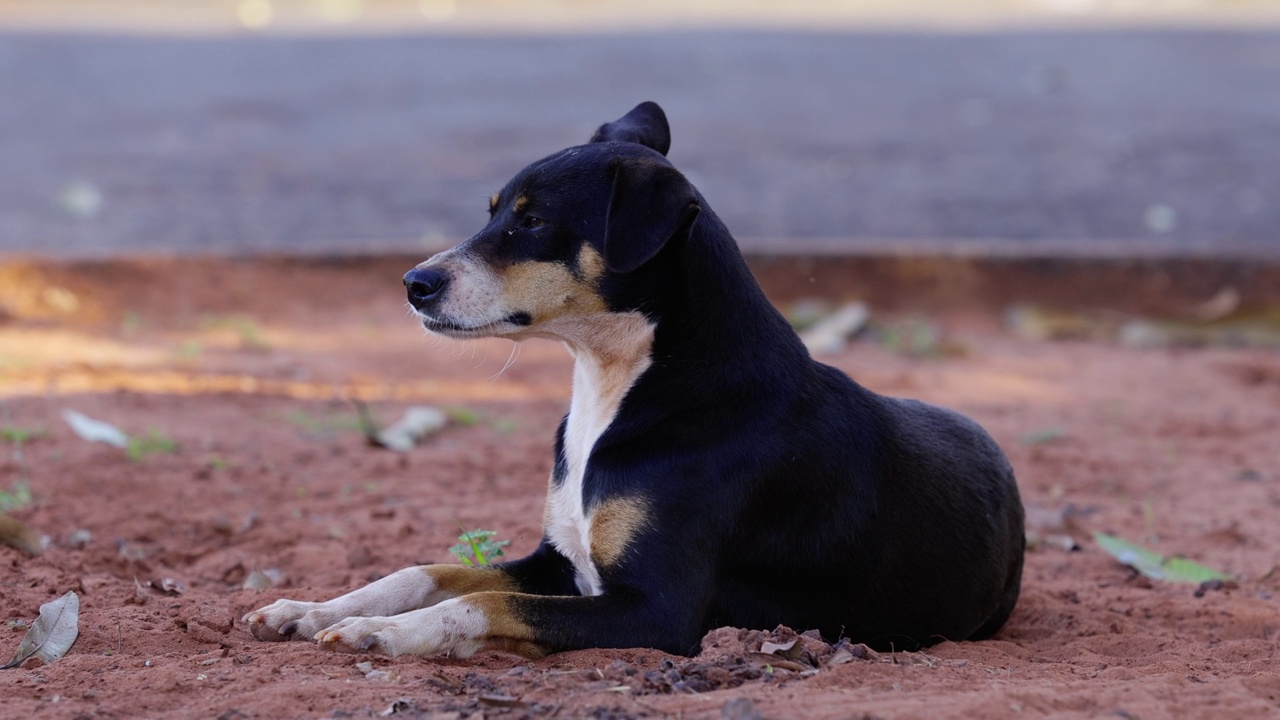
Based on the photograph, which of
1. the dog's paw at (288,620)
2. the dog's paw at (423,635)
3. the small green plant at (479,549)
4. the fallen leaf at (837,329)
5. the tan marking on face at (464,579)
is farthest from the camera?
the fallen leaf at (837,329)

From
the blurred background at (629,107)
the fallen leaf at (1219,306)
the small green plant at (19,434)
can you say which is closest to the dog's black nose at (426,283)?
the small green plant at (19,434)

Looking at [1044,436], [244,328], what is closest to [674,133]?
[244,328]

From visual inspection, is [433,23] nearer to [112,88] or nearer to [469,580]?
[112,88]

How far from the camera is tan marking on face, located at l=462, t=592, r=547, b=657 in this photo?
12.3 ft

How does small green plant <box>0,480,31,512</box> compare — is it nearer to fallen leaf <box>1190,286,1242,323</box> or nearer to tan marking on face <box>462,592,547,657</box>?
tan marking on face <box>462,592,547,657</box>

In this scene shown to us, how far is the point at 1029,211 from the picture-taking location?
1153cm

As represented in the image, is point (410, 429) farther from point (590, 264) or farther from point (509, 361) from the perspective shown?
point (590, 264)

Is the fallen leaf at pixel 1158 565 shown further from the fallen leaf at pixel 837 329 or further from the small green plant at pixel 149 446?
the small green plant at pixel 149 446

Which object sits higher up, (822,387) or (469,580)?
(822,387)

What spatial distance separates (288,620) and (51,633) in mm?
622

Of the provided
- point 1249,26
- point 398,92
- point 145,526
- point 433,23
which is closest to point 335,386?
point 145,526

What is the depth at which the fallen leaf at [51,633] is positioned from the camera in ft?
12.4

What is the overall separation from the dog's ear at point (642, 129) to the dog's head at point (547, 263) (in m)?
0.45

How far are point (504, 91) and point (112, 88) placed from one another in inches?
163
